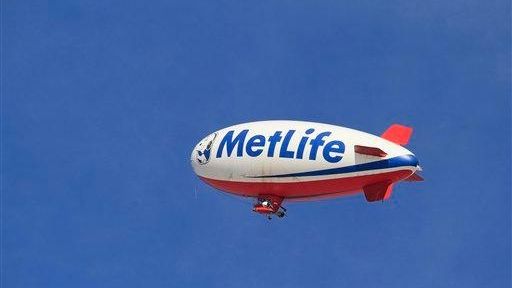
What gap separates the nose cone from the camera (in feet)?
366

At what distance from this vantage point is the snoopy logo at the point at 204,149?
111625 mm

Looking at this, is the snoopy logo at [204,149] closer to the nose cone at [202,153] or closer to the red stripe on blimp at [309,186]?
the nose cone at [202,153]

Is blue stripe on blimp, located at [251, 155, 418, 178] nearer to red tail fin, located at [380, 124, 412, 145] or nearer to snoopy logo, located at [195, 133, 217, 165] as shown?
red tail fin, located at [380, 124, 412, 145]

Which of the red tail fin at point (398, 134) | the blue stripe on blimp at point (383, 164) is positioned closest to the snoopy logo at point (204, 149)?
the blue stripe on blimp at point (383, 164)

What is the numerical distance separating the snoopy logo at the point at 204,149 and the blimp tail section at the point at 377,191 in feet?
50.8

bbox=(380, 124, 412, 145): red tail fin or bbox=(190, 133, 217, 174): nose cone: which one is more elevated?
bbox=(190, 133, 217, 174): nose cone

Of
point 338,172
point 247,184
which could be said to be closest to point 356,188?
point 338,172

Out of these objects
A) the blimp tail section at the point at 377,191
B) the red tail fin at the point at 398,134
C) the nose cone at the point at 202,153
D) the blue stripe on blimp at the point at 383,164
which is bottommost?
the blimp tail section at the point at 377,191

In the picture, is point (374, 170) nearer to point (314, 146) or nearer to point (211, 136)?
point (314, 146)

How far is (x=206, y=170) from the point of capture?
111562 mm

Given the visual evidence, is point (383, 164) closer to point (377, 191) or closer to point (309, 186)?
point (377, 191)

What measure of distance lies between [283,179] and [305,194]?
2396 mm

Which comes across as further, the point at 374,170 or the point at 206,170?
the point at 206,170

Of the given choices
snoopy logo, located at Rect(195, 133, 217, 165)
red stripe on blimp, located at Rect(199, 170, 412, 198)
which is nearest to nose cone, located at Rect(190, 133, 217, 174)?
snoopy logo, located at Rect(195, 133, 217, 165)
